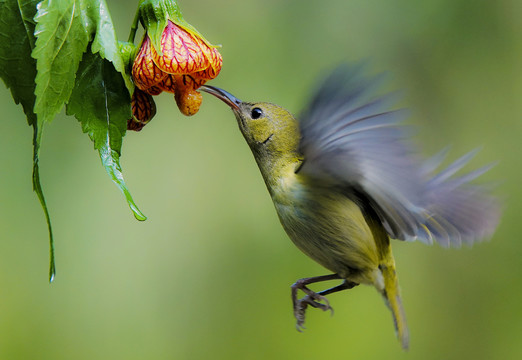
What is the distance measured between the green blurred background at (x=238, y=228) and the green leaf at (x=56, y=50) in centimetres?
228

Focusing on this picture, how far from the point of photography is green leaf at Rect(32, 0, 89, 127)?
3.55 ft

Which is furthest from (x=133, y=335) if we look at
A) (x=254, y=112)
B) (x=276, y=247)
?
(x=254, y=112)

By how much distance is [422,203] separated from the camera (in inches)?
73.5

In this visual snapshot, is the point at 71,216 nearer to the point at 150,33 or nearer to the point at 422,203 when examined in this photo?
the point at 422,203

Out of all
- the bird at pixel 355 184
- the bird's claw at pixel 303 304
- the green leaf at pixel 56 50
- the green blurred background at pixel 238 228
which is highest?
the green leaf at pixel 56 50

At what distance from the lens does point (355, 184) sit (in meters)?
1.66

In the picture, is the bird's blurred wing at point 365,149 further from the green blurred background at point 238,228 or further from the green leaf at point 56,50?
the green blurred background at point 238,228

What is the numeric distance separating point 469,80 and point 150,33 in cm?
379

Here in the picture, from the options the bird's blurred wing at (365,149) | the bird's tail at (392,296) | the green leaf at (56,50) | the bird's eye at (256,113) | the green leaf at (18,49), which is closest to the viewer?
the green leaf at (56,50)

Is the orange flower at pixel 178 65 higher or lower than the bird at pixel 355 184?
higher

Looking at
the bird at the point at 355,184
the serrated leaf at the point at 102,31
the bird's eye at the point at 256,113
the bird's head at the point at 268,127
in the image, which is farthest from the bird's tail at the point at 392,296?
the serrated leaf at the point at 102,31

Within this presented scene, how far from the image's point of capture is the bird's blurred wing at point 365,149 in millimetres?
1397

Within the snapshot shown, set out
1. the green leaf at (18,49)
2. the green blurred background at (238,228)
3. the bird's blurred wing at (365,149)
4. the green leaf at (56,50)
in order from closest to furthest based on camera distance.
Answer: the green leaf at (56,50), the green leaf at (18,49), the bird's blurred wing at (365,149), the green blurred background at (238,228)

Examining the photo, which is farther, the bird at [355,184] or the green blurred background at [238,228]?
the green blurred background at [238,228]
